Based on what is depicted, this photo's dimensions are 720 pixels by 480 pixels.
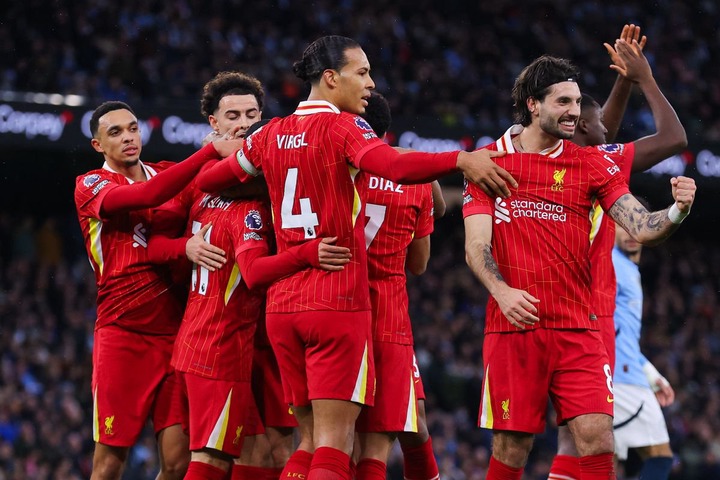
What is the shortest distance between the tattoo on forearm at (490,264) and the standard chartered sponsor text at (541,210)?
28 centimetres

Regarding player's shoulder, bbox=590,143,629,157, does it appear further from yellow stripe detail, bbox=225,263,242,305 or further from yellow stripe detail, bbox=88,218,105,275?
yellow stripe detail, bbox=88,218,105,275

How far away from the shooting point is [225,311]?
6113mm

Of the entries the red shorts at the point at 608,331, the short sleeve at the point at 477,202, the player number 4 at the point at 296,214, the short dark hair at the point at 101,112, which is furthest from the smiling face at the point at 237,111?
the red shorts at the point at 608,331

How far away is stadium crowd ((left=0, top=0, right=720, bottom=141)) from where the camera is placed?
58.8 ft

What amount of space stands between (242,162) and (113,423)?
5.86 feet

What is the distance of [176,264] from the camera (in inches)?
256

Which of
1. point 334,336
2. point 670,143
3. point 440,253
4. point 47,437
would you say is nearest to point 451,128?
point 440,253

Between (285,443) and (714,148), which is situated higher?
(714,148)

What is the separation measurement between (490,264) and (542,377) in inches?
26.2

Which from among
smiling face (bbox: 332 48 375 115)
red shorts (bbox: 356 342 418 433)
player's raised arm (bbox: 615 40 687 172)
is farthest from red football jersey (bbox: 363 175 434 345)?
player's raised arm (bbox: 615 40 687 172)

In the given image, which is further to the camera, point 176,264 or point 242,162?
point 176,264

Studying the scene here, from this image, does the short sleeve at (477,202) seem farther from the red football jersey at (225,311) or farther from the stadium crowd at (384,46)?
the stadium crowd at (384,46)

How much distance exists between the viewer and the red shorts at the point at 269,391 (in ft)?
20.9

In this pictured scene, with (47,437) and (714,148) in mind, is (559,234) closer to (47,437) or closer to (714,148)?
(47,437)
